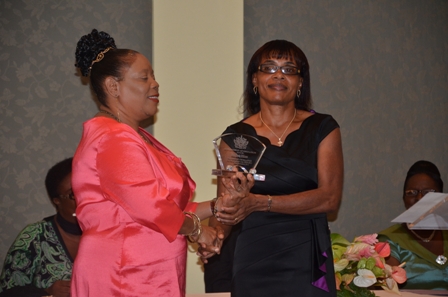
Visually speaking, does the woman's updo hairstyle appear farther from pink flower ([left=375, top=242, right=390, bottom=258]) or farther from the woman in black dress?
pink flower ([left=375, top=242, right=390, bottom=258])

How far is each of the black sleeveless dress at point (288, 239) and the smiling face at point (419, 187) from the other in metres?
2.06

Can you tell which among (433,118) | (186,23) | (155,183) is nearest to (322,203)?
(155,183)

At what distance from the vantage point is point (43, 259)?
3.53 meters

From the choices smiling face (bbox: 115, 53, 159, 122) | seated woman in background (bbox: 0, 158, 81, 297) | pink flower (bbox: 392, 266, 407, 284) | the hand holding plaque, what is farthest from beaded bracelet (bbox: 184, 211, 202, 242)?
seated woman in background (bbox: 0, 158, 81, 297)

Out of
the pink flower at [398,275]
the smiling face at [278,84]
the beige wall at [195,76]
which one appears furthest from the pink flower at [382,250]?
the beige wall at [195,76]

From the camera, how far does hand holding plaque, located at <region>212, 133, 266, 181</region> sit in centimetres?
250

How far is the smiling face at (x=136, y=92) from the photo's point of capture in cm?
235

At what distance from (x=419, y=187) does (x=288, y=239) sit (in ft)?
7.43

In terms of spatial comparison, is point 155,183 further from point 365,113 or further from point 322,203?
point 365,113

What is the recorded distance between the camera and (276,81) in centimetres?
265

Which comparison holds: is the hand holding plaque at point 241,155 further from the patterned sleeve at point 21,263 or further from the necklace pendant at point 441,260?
the necklace pendant at point 441,260

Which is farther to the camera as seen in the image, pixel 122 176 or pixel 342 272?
pixel 342 272

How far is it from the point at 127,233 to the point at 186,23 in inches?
88.5

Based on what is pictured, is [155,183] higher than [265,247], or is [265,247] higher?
[155,183]
